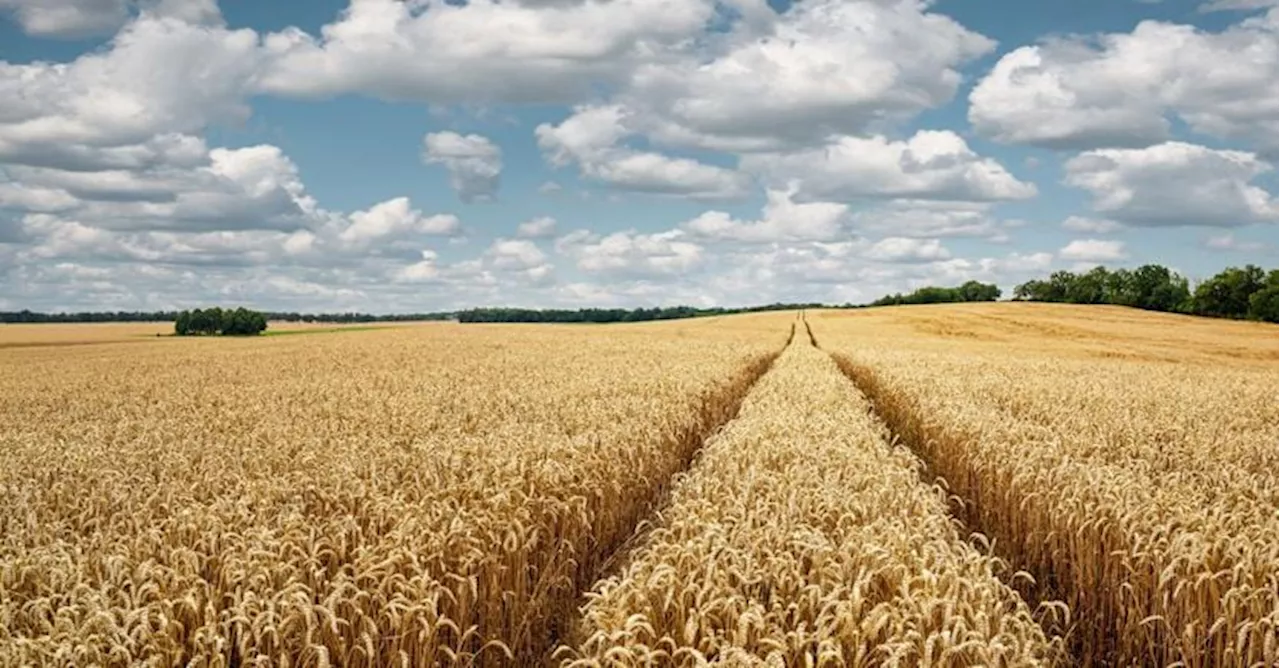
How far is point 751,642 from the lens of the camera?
4.90 metres

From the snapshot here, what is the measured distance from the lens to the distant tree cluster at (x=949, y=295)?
6339 inches

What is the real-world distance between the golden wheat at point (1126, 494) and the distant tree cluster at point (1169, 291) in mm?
87660

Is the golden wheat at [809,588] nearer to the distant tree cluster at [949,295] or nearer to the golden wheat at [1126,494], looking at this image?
the golden wheat at [1126,494]

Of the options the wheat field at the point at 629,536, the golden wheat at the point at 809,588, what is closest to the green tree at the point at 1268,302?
the wheat field at the point at 629,536

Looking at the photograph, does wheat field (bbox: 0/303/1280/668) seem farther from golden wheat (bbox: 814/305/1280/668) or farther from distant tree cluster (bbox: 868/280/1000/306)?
distant tree cluster (bbox: 868/280/1000/306)

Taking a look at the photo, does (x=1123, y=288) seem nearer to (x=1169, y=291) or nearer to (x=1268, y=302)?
(x=1169, y=291)

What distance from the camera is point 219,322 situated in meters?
115

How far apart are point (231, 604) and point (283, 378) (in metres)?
23.2

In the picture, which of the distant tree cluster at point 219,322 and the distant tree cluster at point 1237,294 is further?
the distant tree cluster at point 219,322

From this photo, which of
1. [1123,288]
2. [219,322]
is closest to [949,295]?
[1123,288]

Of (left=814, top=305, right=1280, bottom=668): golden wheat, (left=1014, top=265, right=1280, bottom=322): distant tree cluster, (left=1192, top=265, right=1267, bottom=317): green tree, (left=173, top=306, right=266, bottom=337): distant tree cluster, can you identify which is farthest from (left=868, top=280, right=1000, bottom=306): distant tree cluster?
(left=814, top=305, right=1280, bottom=668): golden wheat

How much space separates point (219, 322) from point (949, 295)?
119 meters

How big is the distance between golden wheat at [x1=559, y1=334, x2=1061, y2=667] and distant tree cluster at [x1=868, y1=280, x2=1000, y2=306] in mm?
156485

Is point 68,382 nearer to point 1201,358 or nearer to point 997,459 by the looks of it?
point 997,459
